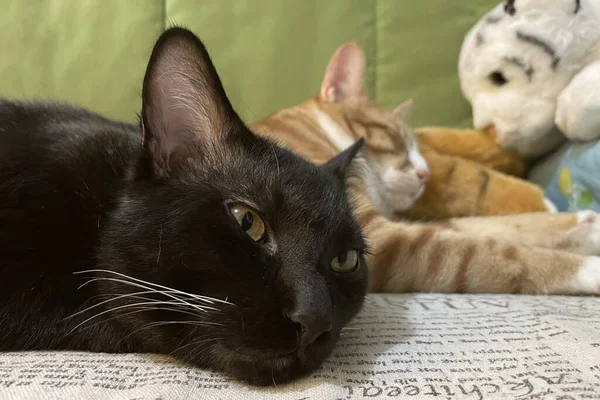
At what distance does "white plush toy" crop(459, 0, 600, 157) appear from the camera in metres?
1.23

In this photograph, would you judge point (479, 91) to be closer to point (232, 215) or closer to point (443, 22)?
point (443, 22)

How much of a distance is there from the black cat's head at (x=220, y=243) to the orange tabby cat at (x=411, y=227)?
316mm

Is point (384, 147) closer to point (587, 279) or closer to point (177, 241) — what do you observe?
point (587, 279)

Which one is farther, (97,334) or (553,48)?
(553,48)

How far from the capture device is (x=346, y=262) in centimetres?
66

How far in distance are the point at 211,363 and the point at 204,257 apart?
122 mm

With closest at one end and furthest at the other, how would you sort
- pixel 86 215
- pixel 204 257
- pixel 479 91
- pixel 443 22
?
1. pixel 204 257
2. pixel 86 215
3. pixel 479 91
4. pixel 443 22

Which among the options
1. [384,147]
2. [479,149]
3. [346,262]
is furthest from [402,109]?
[346,262]

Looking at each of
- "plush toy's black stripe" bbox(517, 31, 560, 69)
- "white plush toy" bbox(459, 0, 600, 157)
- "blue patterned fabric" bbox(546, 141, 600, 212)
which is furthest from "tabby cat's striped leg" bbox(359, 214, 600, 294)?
"plush toy's black stripe" bbox(517, 31, 560, 69)

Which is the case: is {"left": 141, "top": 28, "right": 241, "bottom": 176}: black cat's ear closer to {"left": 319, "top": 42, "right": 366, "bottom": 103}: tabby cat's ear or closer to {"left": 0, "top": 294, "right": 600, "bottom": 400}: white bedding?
{"left": 0, "top": 294, "right": 600, "bottom": 400}: white bedding

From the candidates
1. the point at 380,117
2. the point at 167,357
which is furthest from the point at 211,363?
the point at 380,117

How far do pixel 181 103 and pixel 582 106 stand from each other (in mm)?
1016

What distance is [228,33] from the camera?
1.52 m

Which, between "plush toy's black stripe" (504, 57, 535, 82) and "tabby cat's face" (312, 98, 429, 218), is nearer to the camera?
"plush toy's black stripe" (504, 57, 535, 82)
